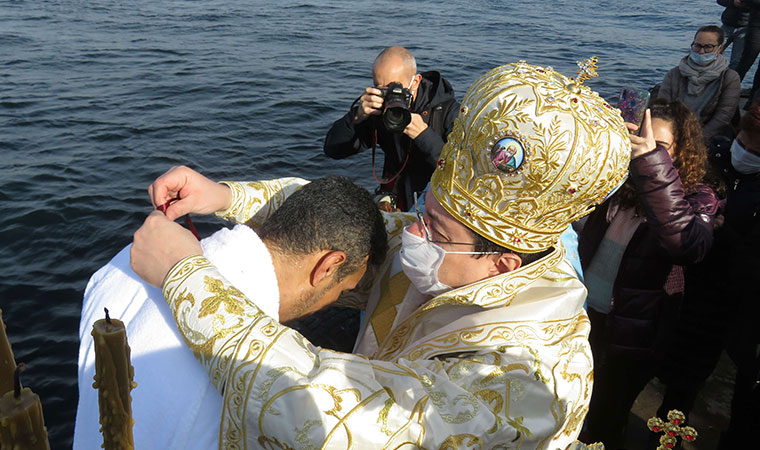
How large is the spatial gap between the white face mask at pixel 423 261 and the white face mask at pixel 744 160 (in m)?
2.38

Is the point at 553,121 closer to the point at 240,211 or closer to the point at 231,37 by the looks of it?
the point at 240,211

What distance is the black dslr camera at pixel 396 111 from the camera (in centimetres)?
436

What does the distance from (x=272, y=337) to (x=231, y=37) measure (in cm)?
1578

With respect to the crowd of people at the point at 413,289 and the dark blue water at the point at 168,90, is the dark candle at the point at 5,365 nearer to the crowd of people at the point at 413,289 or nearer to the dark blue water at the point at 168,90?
the crowd of people at the point at 413,289

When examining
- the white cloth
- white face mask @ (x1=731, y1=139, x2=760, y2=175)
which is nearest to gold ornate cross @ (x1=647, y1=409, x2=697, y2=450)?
the white cloth

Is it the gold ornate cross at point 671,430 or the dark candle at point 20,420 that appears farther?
the gold ornate cross at point 671,430

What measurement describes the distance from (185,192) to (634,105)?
2217mm

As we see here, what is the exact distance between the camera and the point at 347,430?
5.40 ft

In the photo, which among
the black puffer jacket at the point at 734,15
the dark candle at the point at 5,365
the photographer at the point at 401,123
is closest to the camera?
the dark candle at the point at 5,365

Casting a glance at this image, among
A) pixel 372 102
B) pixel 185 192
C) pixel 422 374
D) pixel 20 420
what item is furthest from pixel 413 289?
pixel 372 102

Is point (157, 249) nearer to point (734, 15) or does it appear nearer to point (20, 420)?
point (20, 420)

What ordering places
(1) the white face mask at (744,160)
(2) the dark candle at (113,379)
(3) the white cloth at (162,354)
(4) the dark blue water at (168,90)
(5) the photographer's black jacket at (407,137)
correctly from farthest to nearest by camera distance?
(4) the dark blue water at (168,90) → (5) the photographer's black jacket at (407,137) → (1) the white face mask at (744,160) → (3) the white cloth at (162,354) → (2) the dark candle at (113,379)

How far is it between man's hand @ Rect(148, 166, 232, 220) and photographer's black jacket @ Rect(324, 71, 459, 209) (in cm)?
226

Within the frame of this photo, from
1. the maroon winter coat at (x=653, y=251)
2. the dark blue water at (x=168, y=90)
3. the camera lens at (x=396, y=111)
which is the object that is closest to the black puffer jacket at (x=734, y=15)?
the dark blue water at (x=168, y=90)
